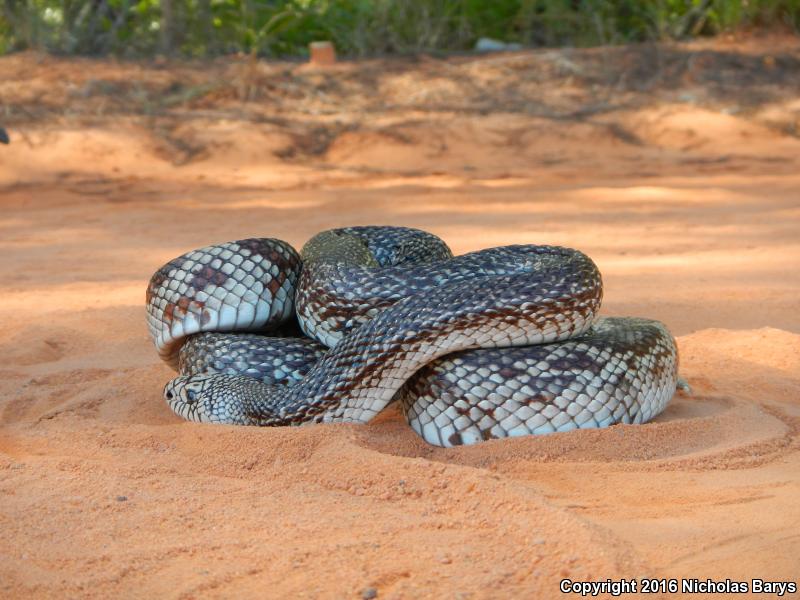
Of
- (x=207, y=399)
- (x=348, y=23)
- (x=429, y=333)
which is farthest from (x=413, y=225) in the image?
(x=348, y=23)

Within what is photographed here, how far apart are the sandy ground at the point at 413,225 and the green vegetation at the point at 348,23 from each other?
696mm

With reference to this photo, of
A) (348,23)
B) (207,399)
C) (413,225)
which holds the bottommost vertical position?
(413,225)

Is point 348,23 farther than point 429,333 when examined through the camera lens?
Yes

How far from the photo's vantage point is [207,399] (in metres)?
4.94

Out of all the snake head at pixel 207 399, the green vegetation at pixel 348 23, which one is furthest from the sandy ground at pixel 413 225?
the green vegetation at pixel 348 23

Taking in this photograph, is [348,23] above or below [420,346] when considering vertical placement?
above

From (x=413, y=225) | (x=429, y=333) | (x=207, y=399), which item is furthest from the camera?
(x=413, y=225)

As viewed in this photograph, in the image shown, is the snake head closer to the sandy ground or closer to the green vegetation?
the sandy ground

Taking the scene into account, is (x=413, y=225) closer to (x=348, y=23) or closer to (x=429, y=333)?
(x=429, y=333)

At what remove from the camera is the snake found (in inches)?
178

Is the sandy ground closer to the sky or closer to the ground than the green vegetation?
closer to the ground

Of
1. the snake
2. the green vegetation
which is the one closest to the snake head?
the snake

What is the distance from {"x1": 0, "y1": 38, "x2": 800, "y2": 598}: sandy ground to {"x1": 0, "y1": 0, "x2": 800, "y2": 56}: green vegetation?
0.70 metres

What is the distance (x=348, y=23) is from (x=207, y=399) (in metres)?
14.1
